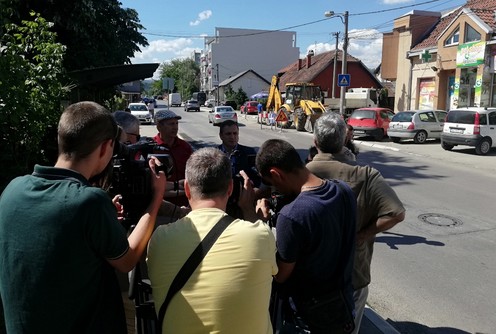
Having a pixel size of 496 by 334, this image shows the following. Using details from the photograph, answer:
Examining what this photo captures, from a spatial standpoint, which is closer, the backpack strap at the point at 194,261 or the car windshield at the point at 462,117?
the backpack strap at the point at 194,261

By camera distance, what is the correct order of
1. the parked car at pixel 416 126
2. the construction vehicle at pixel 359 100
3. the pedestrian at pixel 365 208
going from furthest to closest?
the construction vehicle at pixel 359 100, the parked car at pixel 416 126, the pedestrian at pixel 365 208

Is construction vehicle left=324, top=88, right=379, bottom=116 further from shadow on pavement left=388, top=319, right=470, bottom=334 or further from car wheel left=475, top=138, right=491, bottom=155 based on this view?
shadow on pavement left=388, top=319, right=470, bottom=334

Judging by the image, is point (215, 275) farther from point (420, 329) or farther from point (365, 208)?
point (420, 329)

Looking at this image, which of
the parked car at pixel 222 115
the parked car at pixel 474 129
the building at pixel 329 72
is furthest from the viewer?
the building at pixel 329 72

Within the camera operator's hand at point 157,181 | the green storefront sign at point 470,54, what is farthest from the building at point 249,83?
the camera operator's hand at point 157,181

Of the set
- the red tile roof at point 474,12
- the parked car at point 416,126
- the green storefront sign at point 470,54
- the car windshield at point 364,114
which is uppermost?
the red tile roof at point 474,12

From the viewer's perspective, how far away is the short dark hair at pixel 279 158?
6.85ft

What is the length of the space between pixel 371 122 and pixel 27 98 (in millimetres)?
16888

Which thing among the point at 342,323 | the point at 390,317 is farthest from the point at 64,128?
the point at 390,317

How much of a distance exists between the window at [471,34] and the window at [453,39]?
1.91ft

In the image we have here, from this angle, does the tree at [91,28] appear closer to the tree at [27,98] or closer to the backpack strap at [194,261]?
the tree at [27,98]

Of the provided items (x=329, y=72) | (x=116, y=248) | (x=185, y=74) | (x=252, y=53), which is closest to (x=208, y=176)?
(x=116, y=248)

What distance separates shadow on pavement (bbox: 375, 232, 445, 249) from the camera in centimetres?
579

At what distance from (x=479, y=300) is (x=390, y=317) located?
3.37 feet
